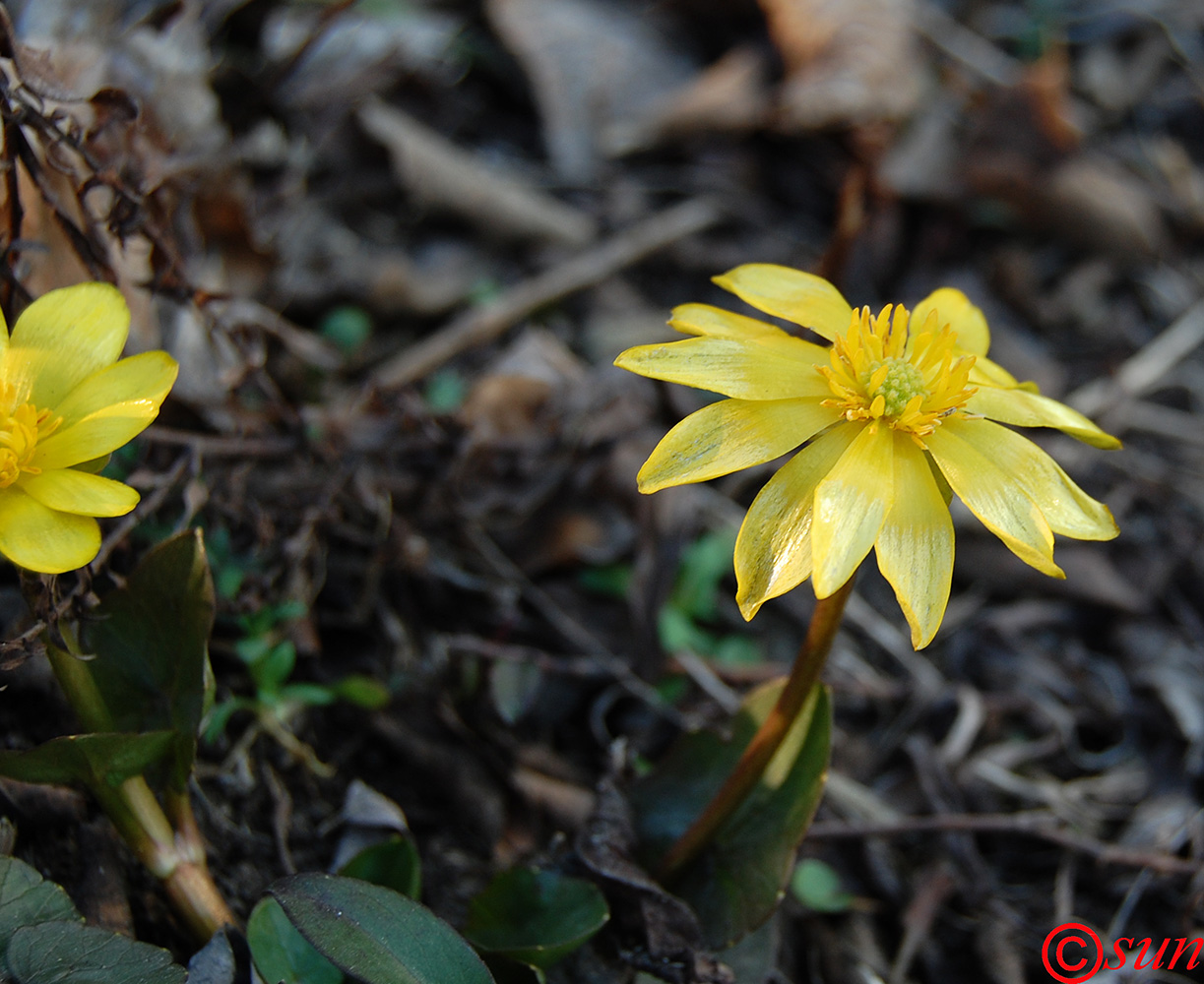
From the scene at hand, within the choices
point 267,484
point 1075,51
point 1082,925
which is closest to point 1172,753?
point 1082,925

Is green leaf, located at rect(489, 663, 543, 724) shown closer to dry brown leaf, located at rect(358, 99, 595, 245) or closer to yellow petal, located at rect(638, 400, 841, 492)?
yellow petal, located at rect(638, 400, 841, 492)

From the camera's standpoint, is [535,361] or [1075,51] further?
[1075,51]

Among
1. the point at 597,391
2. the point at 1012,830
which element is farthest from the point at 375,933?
the point at 597,391

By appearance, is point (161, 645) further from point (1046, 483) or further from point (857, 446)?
point (1046, 483)

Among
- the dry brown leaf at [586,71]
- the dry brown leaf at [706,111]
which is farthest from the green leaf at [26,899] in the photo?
the dry brown leaf at [706,111]

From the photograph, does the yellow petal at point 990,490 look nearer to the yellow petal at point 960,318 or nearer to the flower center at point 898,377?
the flower center at point 898,377

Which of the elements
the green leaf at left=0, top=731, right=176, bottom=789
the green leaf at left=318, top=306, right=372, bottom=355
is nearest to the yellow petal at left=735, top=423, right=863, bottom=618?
the green leaf at left=0, top=731, right=176, bottom=789

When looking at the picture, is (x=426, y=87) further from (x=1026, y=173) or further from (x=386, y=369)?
(x=1026, y=173)
